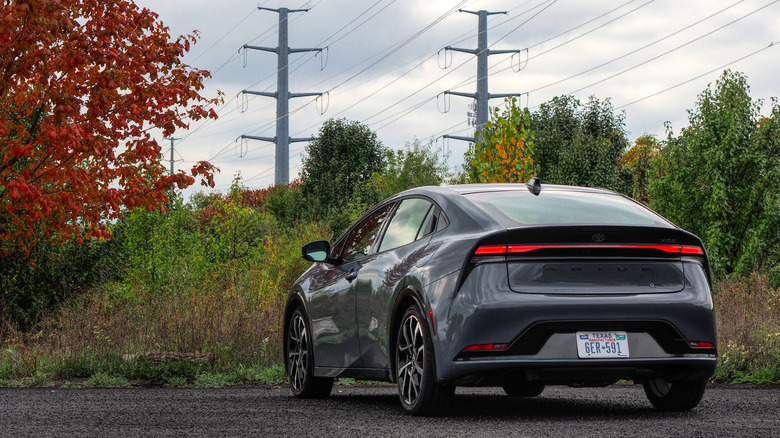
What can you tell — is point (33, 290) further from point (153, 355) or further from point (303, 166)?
point (303, 166)

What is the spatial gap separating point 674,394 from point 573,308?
5.20 ft

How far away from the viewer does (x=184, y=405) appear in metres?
8.49

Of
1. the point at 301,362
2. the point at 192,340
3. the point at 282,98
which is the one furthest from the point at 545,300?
the point at 282,98

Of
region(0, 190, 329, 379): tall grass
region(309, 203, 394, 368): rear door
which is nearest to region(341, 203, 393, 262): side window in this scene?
region(309, 203, 394, 368): rear door

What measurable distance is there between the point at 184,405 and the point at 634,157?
51.9m

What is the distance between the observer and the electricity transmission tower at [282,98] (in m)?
41.7

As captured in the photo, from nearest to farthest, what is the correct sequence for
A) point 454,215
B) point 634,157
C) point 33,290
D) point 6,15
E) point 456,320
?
point 456,320
point 454,215
point 6,15
point 33,290
point 634,157

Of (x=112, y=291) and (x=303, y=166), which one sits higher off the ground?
(x=303, y=166)

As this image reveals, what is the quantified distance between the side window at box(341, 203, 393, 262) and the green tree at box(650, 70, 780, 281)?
13322mm

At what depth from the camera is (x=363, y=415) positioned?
7.48 m

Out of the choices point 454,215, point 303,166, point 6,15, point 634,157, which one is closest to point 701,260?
point 454,215

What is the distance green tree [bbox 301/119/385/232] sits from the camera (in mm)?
44938

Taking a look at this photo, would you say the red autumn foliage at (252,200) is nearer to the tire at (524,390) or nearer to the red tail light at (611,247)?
the tire at (524,390)

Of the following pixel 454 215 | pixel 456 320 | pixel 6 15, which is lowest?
pixel 456 320
